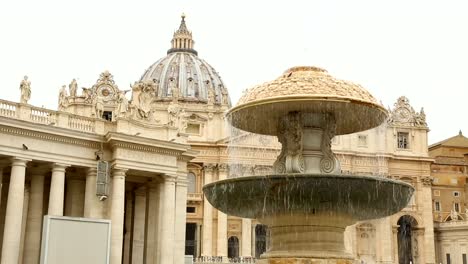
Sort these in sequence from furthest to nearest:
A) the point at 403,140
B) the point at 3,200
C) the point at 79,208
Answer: the point at 403,140 < the point at 79,208 < the point at 3,200

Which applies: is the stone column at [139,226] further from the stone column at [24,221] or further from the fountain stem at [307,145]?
the fountain stem at [307,145]

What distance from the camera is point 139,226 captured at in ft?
108

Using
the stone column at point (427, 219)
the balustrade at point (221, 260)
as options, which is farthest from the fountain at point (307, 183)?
the stone column at point (427, 219)

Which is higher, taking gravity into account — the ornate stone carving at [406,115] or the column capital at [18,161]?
the ornate stone carving at [406,115]

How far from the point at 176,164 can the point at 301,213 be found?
56.1 ft

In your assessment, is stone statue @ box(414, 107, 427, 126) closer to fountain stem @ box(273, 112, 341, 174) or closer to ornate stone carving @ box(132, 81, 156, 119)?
ornate stone carving @ box(132, 81, 156, 119)

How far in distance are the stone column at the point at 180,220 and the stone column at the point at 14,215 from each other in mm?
7878

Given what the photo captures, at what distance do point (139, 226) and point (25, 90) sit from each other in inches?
351

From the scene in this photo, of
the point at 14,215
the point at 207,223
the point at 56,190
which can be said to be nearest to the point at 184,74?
the point at 207,223

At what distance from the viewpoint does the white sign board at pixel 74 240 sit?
22.9m

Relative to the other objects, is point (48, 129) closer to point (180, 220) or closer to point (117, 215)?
point (117, 215)

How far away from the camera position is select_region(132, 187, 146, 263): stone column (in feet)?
106

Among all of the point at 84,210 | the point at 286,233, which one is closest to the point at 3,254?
the point at 84,210

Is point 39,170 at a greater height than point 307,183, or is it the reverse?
point 39,170
